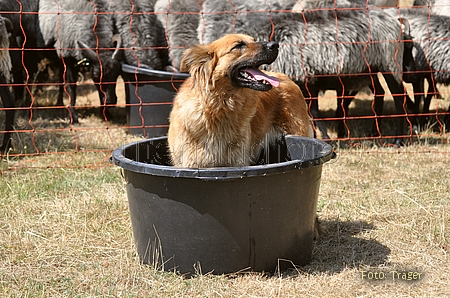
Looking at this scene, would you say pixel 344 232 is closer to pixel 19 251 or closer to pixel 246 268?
pixel 246 268

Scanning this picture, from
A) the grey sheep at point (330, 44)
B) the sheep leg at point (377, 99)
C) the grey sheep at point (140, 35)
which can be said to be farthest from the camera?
the grey sheep at point (140, 35)

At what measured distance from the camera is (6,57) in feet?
18.2

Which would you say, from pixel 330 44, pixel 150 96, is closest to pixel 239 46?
pixel 330 44

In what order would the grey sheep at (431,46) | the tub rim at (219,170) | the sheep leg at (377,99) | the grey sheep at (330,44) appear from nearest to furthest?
the tub rim at (219,170) < the grey sheep at (330,44) < the grey sheep at (431,46) < the sheep leg at (377,99)

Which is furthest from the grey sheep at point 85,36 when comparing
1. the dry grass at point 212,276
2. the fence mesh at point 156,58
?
the dry grass at point 212,276

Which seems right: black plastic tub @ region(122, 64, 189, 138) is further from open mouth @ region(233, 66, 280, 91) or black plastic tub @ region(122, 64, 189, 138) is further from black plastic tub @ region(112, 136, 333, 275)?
black plastic tub @ region(112, 136, 333, 275)

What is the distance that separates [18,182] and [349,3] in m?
4.35

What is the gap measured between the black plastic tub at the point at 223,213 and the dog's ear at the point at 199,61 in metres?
0.68

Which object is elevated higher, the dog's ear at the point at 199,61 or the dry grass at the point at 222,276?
the dog's ear at the point at 199,61

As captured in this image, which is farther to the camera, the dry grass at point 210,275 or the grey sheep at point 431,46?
the grey sheep at point 431,46

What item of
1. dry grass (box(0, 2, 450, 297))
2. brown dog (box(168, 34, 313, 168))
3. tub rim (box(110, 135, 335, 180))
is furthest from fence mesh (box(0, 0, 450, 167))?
tub rim (box(110, 135, 335, 180))

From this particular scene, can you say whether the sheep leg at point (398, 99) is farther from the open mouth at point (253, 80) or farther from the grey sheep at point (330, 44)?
the open mouth at point (253, 80)

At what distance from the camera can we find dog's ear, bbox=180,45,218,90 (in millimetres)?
3322

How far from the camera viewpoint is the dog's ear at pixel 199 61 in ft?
10.9
